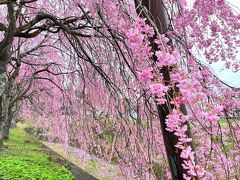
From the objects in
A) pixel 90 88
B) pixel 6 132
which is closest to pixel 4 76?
pixel 90 88

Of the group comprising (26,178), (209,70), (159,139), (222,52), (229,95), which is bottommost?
(26,178)

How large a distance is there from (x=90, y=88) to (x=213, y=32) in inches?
165

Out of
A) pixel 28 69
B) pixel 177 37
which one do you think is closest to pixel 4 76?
pixel 177 37

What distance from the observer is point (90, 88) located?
6.88 m

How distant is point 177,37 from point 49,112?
11.5 m

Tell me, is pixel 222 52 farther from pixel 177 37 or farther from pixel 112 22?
pixel 112 22

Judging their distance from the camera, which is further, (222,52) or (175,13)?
(222,52)

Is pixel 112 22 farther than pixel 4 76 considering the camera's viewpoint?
No

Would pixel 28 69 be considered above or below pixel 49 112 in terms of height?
above

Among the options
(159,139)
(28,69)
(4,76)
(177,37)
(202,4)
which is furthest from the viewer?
(28,69)

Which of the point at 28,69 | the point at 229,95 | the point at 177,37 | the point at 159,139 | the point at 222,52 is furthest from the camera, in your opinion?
the point at 28,69

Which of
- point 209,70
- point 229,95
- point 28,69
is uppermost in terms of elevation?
point 28,69

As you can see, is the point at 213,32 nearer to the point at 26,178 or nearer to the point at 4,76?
the point at 4,76

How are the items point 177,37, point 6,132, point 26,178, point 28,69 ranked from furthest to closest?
point 6,132
point 28,69
point 26,178
point 177,37
